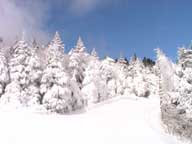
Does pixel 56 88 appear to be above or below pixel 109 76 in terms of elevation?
below

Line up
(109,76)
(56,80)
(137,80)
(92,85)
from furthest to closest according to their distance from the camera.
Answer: (137,80) < (109,76) < (92,85) < (56,80)

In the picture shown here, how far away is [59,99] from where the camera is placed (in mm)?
36781

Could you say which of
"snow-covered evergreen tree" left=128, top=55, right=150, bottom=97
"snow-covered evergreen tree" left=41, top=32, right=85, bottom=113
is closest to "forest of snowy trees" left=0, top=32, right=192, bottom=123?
"snow-covered evergreen tree" left=41, top=32, right=85, bottom=113

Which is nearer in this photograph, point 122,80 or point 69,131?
point 69,131

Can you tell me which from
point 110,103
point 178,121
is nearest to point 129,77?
point 110,103

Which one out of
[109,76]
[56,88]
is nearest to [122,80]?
[109,76]

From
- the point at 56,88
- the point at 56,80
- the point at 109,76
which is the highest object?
the point at 109,76

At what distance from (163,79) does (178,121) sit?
130 feet

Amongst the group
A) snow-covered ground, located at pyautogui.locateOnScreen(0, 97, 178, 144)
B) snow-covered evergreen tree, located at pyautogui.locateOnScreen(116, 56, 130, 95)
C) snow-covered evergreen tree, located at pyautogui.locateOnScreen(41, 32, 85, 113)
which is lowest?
snow-covered ground, located at pyautogui.locateOnScreen(0, 97, 178, 144)

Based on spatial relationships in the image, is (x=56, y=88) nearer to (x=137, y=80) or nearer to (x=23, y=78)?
(x=23, y=78)

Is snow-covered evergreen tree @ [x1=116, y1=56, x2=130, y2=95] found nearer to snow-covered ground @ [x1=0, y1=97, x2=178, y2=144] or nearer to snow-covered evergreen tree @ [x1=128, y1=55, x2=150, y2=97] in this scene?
snow-covered evergreen tree @ [x1=128, y1=55, x2=150, y2=97]

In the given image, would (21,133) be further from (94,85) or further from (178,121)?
(94,85)

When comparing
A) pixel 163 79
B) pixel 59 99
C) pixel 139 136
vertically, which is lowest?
pixel 139 136

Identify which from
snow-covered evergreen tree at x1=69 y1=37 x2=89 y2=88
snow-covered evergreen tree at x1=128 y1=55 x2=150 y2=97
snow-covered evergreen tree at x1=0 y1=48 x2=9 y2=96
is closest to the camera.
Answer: snow-covered evergreen tree at x1=0 y1=48 x2=9 y2=96
